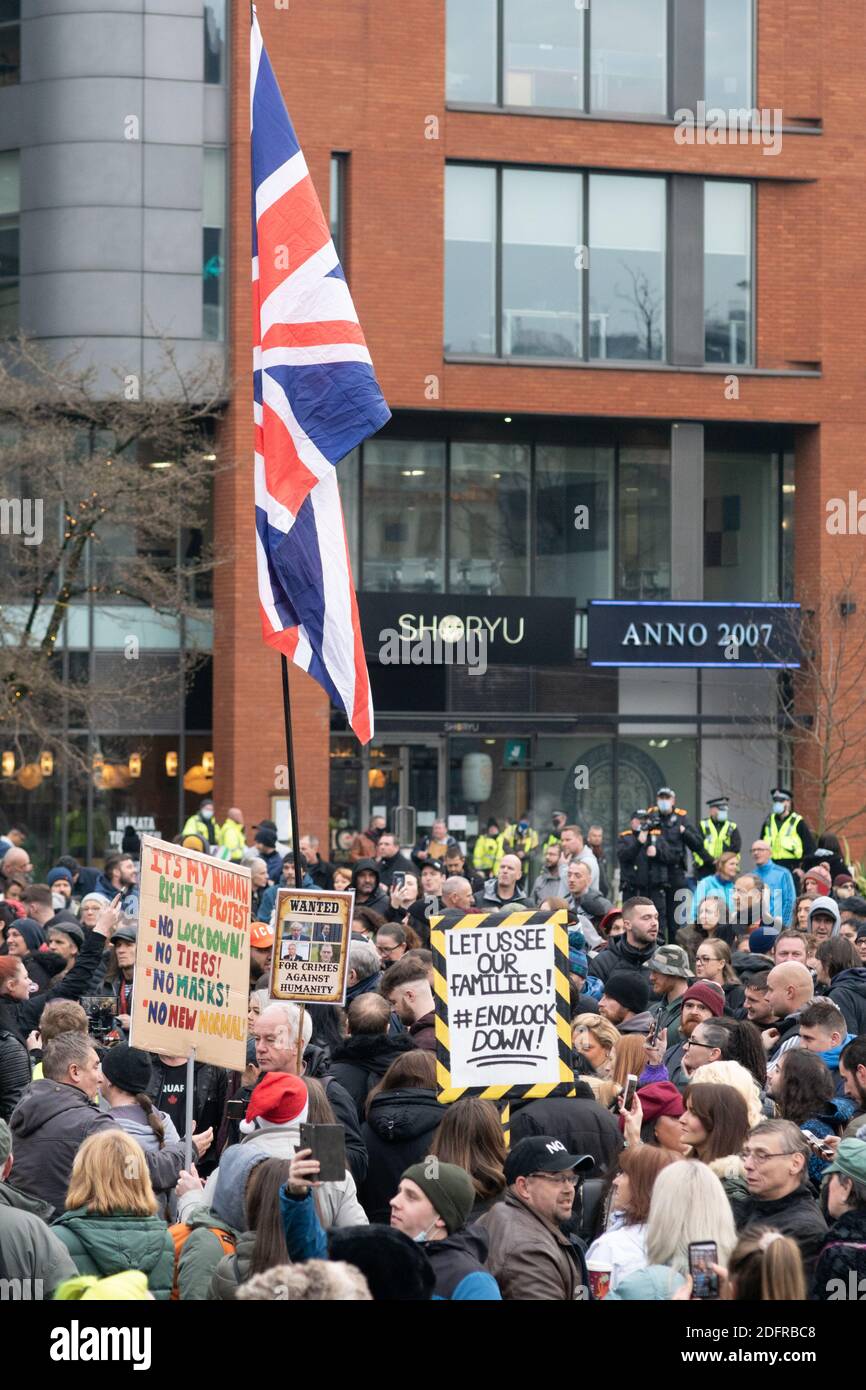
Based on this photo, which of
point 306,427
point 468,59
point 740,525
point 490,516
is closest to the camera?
point 306,427

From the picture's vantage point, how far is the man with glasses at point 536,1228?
6602 mm

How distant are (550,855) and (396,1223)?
49.2 feet

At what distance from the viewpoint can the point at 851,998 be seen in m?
11.4

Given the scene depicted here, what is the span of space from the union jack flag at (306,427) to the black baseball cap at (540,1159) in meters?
3.48

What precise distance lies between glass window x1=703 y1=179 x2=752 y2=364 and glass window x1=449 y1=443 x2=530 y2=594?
4054mm

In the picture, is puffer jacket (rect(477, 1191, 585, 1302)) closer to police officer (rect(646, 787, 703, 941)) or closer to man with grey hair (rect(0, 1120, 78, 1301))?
man with grey hair (rect(0, 1120, 78, 1301))

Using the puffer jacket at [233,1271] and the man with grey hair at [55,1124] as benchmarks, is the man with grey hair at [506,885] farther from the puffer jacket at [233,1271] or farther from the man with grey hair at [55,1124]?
the puffer jacket at [233,1271]

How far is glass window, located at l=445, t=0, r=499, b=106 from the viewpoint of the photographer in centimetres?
3544

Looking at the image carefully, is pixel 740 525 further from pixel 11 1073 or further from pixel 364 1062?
pixel 11 1073

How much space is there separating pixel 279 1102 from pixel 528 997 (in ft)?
4.95

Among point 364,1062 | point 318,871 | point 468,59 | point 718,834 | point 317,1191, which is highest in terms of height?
point 468,59

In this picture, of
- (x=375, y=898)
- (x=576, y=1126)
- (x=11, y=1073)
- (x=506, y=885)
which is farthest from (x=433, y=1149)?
(x=506, y=885)

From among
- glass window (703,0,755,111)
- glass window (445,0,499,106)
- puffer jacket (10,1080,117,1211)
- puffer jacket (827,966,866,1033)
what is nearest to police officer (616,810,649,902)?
puffer jacket (827,966,866,1033)

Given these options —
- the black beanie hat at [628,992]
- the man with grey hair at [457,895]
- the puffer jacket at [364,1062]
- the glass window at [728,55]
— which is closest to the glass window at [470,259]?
the glass window at [728,55]
